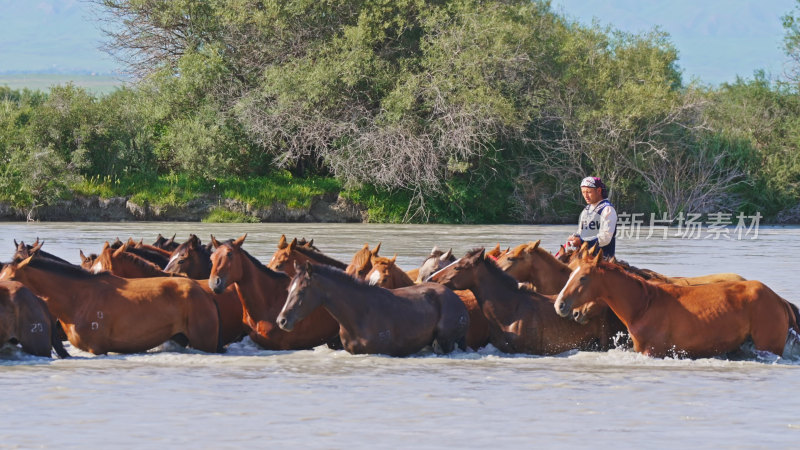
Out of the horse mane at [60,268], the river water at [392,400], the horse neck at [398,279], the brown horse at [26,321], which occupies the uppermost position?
the horse mane at [60,268]

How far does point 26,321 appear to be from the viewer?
9008 mm

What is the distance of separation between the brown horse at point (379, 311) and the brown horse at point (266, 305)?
0.48 m

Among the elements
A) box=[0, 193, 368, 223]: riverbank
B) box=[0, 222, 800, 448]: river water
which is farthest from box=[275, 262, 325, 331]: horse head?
box=[0, 193, 368, 223]: riverbank

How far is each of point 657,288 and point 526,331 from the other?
1.16 meters

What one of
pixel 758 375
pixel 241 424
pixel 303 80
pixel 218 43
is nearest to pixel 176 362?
pixel 241 424

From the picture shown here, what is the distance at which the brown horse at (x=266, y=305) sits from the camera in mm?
9867

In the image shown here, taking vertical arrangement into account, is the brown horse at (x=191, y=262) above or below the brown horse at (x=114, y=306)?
above

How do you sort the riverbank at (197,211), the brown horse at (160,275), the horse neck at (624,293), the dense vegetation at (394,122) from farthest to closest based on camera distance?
the riverbank at (197,211)
the dense vegetation at (394,122)
the brown horse at (160,275)
the horse neck at (624,293)

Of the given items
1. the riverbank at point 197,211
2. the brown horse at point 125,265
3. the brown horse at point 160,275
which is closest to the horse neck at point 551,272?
the brown horse at point 160,275

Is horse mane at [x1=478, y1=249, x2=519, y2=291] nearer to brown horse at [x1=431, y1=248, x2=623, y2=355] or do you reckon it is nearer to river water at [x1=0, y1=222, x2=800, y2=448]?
brown horse at [x1=431, y1=248, x2=623, y2=355]

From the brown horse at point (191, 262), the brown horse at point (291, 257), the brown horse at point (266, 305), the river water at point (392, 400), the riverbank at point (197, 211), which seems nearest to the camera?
the river water at point (392, 400)

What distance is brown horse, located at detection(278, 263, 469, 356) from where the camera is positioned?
923cm

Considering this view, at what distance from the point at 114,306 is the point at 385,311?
2.19 metres

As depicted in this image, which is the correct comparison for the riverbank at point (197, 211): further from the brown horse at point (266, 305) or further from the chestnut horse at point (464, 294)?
the brown horse at point (266, 305)
